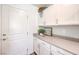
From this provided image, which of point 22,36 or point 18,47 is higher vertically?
point 22,36

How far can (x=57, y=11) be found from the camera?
2082mm

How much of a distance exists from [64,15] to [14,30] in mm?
853

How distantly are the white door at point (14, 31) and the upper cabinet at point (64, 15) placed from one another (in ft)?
1.68

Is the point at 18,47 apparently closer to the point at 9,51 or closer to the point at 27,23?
the point at 9,51

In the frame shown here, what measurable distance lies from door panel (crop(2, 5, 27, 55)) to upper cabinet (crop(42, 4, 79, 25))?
510 millimetres

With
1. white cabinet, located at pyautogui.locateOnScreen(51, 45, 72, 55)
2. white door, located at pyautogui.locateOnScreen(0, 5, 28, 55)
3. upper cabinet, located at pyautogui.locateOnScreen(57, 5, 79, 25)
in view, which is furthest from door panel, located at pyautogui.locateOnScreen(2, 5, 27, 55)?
upper cabinet, located at pyautogui.locateOnScreen(57, 5, 79, 25)

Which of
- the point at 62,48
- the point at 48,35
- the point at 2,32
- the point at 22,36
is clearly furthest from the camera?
the point at 48,35

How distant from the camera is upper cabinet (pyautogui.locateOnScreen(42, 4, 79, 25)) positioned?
1593 mm

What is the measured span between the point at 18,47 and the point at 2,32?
34cm

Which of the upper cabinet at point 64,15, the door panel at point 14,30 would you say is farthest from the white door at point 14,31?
the upper cabinet at point 64,15

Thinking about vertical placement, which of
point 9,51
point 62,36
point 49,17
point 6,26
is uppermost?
point 49,17

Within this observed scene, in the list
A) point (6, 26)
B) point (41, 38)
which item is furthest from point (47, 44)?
point (6, 26)

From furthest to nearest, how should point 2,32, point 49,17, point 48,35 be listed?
point 49,17 < point 48,35 < point 2,32

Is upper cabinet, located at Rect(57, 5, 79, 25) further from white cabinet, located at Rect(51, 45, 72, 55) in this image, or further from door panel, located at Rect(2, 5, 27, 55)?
door panel, located at Rect(2, 5, 27, 55)
